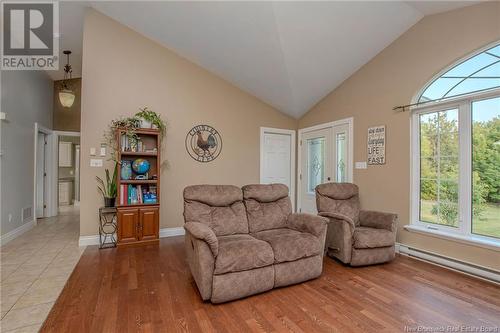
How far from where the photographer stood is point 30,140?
472 centimetres

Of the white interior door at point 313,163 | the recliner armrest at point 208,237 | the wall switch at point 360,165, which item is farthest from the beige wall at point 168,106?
the recliner armrest at point 208,237

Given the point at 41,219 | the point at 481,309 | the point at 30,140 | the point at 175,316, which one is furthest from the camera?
the point at 41,219

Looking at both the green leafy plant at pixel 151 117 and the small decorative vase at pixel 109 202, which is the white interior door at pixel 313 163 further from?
the small decorative vase at pixel 109 202

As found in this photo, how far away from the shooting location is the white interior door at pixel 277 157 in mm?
5410

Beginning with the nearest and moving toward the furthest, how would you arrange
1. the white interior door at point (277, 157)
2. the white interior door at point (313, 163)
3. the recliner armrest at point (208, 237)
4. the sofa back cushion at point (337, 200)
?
the recliner armrest at point (208, 237)
the sofa back cushion at point (337, 200)
the white interior door at point (313, 163)
the white interior door at point (277, 157)

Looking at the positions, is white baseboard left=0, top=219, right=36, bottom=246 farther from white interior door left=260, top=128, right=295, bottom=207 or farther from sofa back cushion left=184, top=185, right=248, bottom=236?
white interior door left=260, top=128, right=295, bottom=207

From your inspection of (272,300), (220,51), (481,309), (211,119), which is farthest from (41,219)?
(481,309)

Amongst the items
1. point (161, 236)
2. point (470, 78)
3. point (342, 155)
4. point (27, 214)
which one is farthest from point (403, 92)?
point (27, 214)

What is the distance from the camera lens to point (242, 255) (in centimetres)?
A: 217

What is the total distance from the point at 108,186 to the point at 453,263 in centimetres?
490

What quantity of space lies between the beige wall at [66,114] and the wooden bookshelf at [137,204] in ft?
10.9

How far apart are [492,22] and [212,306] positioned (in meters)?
4.06

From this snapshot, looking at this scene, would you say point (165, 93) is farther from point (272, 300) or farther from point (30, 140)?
point (272, 300)

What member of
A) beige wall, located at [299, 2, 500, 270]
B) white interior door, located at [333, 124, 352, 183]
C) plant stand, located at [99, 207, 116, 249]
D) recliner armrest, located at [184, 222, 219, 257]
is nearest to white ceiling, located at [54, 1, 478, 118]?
beige wall, located at [299, 2, 500, 270]
